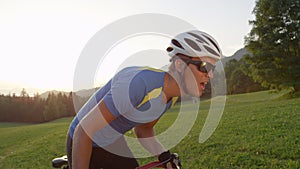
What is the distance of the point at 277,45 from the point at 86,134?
103 ft

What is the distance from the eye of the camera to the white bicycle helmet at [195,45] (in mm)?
2506

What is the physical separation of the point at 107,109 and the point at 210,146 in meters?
7.80

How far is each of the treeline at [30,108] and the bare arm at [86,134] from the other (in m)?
55.1

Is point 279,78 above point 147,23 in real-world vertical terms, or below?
below

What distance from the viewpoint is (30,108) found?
57062 millimetres

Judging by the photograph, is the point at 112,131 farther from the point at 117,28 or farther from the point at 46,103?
the point at 46,103

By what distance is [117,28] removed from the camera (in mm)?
2906

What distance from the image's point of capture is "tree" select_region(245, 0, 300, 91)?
29.5 meters

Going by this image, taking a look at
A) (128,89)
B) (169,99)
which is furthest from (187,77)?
(128,89)

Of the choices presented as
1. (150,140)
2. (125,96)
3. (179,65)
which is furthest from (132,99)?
(150,140)

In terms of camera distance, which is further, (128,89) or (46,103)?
(46,103)

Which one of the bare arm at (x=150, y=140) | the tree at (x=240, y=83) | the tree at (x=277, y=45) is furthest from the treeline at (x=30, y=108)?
the bare arm at (x=150, y=140)

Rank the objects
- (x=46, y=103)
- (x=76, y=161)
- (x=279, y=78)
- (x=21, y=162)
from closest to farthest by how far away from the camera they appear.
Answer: (x=76, y=161) → (x=21, y=162) → (x=279, y=78) → (x=46, y=103)

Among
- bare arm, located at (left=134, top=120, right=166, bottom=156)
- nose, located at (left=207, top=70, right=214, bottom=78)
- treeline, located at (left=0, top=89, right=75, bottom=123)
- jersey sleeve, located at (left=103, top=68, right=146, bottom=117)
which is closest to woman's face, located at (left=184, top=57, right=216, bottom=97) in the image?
nose, located at (left=207, top=70, right=214, bottom=78)
